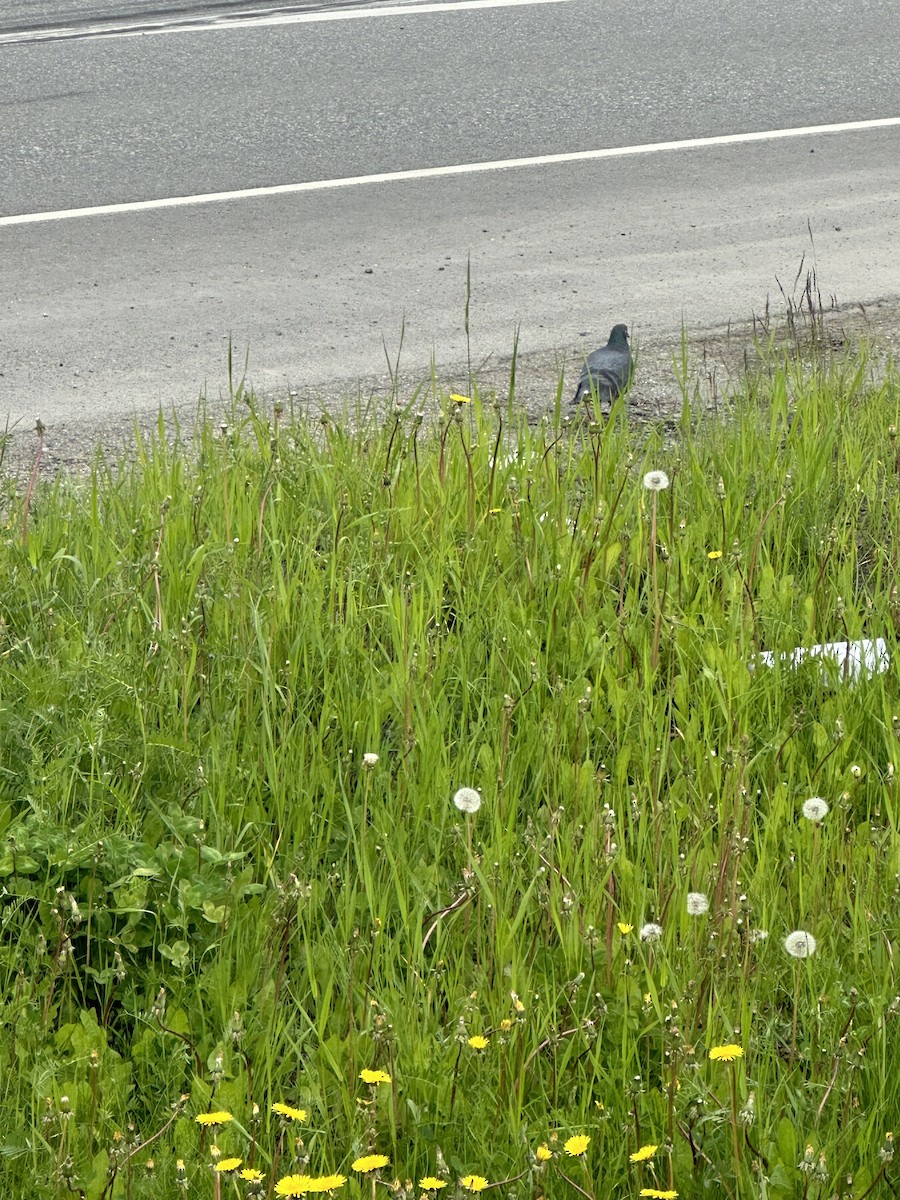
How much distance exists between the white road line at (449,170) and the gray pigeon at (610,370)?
10.3ft

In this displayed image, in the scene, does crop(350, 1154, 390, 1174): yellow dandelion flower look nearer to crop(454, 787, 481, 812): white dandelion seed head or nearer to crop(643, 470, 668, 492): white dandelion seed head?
crop(454, 787, 481, 812): white dandelion seed head

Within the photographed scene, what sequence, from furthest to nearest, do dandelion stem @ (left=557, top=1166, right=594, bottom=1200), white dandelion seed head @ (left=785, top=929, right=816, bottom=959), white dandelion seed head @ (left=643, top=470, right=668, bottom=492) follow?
1. white dandelion seed head @ (left=643, top=470, right=668, bottom=492)
2. white dandelion seed head @ (left=785, top=929, right=816, bottom=959)
3. dandelion stem @ (left=557, top=1166, right=594, bottom=1200)

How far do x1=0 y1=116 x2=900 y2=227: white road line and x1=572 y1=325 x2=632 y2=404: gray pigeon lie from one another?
3128 mm

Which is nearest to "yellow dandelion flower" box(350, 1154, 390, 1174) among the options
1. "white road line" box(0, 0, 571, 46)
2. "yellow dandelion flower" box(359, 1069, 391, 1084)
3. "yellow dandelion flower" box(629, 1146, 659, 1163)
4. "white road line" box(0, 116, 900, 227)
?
"yellow dandelion flower" box(359, 1069, 391, 1084)

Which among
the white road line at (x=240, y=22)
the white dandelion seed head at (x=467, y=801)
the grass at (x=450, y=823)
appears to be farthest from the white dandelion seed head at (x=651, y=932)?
the white road line at (x=240, y=22)

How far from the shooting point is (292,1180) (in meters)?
1.57

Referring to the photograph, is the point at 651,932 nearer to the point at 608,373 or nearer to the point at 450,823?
the point at 450,823

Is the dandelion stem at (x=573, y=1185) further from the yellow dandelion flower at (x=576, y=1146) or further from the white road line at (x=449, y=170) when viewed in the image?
the white road line at (x=449, y=170)

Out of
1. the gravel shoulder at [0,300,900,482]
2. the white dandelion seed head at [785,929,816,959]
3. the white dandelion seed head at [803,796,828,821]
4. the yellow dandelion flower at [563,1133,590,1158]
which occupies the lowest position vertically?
the yellow dandelion flower at [563,1133,590,1158]

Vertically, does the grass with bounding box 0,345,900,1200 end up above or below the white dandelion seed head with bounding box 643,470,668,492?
below

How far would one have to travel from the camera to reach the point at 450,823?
2506 millimetres

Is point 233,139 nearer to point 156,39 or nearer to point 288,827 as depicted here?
point 156,39

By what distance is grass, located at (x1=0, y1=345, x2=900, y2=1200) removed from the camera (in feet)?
6.17

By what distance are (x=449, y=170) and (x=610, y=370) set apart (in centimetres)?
340
